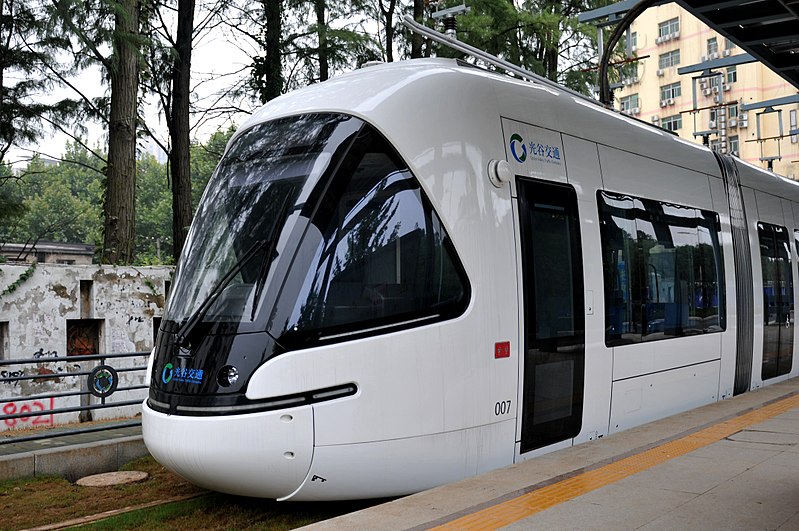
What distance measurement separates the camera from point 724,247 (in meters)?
11.6

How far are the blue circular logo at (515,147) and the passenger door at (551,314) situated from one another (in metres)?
0.20

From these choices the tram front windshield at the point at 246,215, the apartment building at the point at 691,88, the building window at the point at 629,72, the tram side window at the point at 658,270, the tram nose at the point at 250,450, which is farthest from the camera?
the apartment building at the point at 691,88

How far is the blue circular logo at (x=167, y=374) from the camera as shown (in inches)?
257

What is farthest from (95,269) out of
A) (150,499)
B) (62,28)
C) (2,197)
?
(150,499)

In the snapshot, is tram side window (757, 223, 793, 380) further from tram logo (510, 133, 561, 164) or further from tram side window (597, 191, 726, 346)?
tram logo (510, 133, 561, 164)

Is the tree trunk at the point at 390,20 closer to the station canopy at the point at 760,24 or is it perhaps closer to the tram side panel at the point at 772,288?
the station canopy at the point at 760,24

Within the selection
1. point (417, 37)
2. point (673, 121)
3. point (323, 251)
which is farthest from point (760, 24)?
point (673, 121)

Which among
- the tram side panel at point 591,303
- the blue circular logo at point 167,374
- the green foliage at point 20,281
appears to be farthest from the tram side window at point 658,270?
the green foliage at point 20,281

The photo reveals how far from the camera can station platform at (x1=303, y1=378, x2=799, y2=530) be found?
5.31m

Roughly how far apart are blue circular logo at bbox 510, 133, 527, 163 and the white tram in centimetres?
4

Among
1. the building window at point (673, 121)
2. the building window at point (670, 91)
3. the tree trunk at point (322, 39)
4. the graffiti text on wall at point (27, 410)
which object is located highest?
the building window at point (670, 91)

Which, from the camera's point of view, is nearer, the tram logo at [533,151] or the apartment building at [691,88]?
the tram logo at [533,151]

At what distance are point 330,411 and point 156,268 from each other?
9442mm

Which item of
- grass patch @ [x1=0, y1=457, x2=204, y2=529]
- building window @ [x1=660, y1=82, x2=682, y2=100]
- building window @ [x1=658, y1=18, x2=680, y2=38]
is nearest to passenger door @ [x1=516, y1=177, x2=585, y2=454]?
grass patch @ [x1=0, y1=457, x2=204, y2=529]
